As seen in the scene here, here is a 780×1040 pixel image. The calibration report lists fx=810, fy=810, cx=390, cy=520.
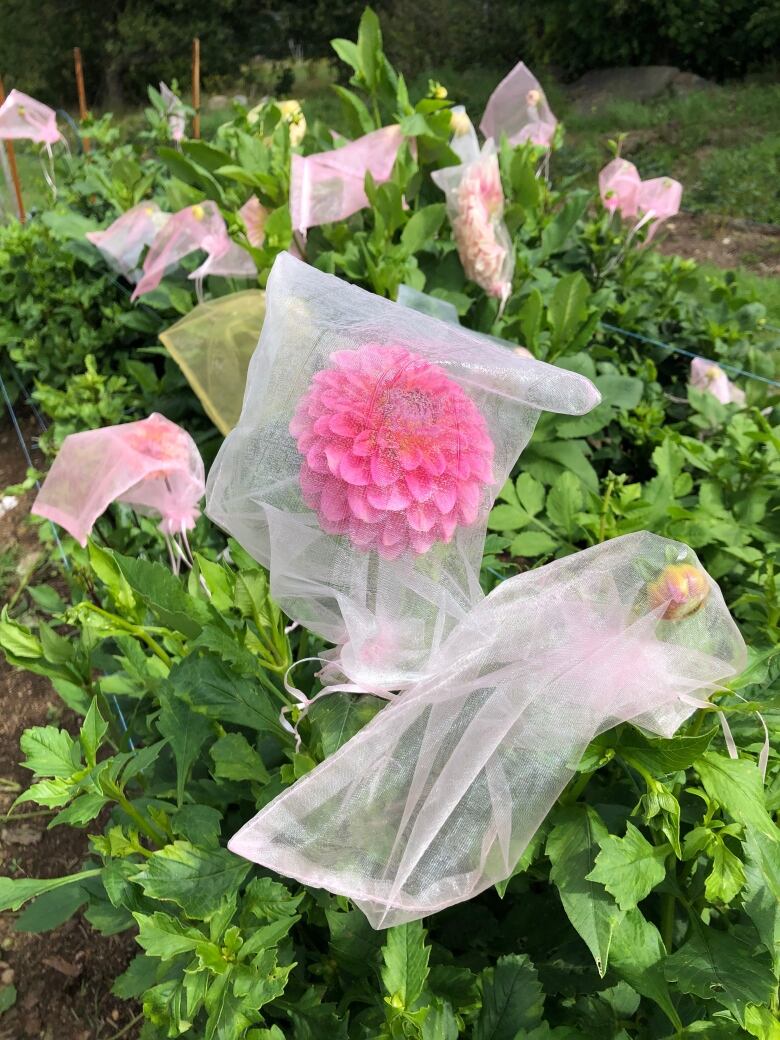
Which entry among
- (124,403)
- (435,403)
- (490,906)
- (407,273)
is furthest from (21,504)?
(435,403)

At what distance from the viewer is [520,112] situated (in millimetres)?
2525

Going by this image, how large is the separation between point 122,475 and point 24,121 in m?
2.55

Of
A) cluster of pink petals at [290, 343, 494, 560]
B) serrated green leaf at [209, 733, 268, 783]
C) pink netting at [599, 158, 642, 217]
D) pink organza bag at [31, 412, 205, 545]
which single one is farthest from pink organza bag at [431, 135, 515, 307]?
serrated green leaf at [209, 733, 268, 783]

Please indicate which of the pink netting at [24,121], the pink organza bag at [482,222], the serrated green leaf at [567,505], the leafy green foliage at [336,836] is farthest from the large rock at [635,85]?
the serrated green leaf at [567,505]

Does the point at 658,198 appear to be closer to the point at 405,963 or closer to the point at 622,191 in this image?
the point at 622,191

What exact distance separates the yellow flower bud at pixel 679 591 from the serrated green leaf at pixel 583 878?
26 centimetres

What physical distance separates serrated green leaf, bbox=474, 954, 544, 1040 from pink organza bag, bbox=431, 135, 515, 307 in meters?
1.31

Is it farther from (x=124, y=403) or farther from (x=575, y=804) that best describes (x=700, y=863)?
(x=124, y=403)

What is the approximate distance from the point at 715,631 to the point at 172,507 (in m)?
0.83

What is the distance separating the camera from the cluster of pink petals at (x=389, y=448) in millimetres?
700

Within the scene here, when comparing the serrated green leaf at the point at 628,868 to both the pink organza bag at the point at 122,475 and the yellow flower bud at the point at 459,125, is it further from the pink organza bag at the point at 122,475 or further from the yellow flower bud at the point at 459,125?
the yellow flower bud at the point at 459,125

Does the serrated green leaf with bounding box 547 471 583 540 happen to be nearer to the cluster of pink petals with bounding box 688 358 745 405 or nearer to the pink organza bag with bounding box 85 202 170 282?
the cluster of pink petals with bounding box 688 358 745 405

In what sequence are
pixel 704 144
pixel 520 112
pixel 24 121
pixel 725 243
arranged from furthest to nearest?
pixel 704 144 → pixel 725 243 → pixel 24 121 → pixel 520 112

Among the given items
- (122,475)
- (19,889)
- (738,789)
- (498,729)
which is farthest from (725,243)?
(19,889)
